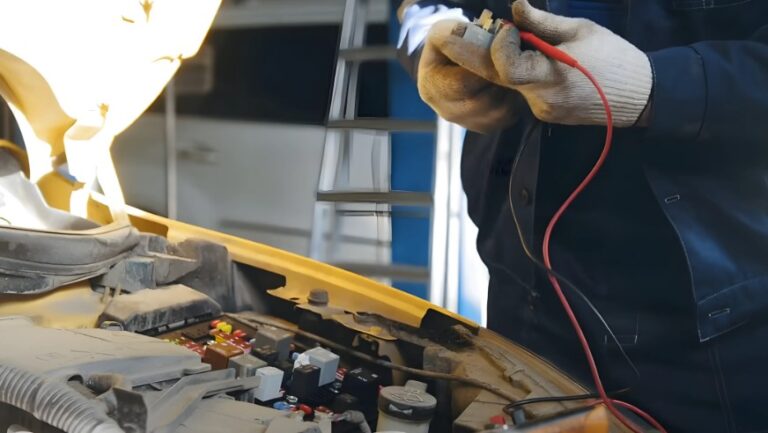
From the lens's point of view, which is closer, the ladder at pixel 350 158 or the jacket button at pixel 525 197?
the jacket button at pixel 525 197

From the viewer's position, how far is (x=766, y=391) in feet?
2.42

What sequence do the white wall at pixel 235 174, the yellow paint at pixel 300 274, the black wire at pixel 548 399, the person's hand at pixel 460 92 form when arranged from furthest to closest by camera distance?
the white wall at pixel 235 174, the yellow paint at pixel 300 274, the person's hand at pixel 460 92, the black wire at pixel 548 399

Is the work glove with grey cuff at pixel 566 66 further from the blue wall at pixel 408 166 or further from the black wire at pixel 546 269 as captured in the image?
the blue wall at pixel 408 166

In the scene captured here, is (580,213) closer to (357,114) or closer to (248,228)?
(357,114)

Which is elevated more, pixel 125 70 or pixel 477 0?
pixel 477 0

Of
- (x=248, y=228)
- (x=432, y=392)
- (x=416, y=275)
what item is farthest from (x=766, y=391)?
(x=248, y=228)

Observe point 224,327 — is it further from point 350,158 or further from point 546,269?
point 350,158

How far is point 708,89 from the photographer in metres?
0.65

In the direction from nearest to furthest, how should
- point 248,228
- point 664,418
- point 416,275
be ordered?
1. point 664,418
2. point 416,275
3. point 248,228

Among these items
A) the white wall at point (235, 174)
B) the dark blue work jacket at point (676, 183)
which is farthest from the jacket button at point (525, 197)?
the white wall at point (235, 174)

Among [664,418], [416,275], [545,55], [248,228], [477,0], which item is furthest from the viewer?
[248,228]

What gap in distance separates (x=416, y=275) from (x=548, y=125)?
0.75 meters

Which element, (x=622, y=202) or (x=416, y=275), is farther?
(x=416, y=275)

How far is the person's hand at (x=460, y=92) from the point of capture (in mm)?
751
